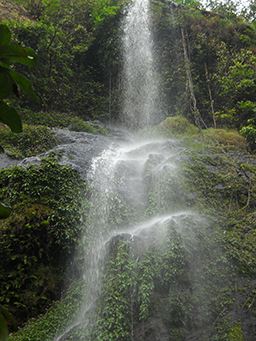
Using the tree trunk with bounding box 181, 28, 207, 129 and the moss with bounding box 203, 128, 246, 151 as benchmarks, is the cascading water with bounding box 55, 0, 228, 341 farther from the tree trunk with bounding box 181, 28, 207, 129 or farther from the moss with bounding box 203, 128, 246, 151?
the tree trunk with bounding box 181, 28, 207, 129

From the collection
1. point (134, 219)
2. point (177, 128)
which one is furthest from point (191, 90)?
point (134, 219)

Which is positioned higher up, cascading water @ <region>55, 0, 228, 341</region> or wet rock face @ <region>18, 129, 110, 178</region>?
wet rock face @ <region>18, 129, 110, 178</region>

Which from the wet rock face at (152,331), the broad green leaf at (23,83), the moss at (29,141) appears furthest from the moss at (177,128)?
the broad green leaf at (23,83)

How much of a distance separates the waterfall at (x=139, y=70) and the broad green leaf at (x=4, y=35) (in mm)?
11640

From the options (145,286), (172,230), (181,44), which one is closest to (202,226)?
(172,230)

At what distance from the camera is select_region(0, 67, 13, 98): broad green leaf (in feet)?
3.47

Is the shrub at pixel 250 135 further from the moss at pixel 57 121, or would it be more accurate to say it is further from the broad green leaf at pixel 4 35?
the broad green leaf at pixel 4 35

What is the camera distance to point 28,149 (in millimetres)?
8766

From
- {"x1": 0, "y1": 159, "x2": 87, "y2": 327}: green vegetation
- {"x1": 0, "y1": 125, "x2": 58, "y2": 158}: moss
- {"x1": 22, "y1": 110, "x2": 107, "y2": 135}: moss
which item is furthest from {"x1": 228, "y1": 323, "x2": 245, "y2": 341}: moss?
{"x1": 22, "y1": 110, "x2": 107, "y2": 135}: moss

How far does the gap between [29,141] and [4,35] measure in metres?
8.08

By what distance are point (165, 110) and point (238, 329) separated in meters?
8.89

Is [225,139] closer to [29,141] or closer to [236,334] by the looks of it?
[29,141]

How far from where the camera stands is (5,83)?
1.06 metres

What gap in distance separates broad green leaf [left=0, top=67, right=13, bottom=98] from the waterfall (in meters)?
11.6
